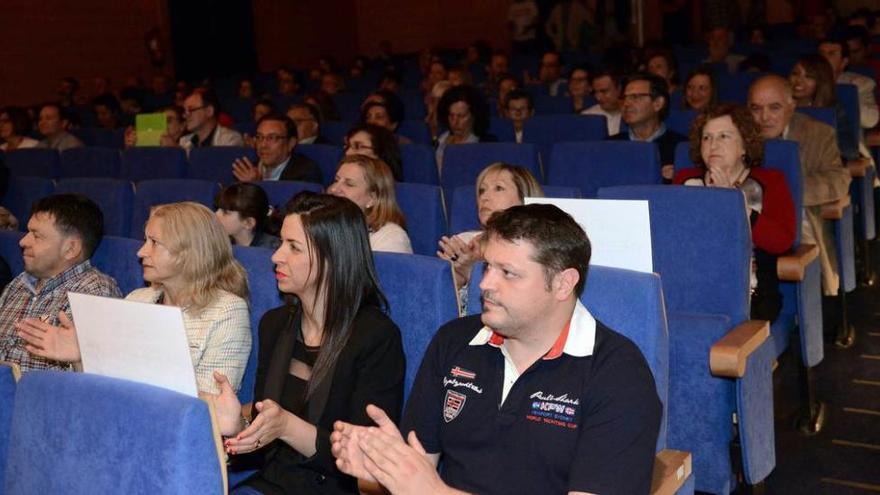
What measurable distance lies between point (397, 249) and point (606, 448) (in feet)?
5.65

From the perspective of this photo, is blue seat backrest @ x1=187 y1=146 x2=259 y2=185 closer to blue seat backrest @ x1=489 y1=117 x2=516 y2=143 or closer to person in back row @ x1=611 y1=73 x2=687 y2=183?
blue seat backrest @ x1=489 y1=117 x2=516 y2=143


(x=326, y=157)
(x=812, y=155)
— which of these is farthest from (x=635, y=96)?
(x=326, y=157)

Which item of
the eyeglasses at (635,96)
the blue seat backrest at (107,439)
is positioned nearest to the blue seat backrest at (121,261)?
the blue seat backrest at (107,439)

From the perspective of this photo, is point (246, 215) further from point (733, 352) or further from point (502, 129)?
point (502, 129)

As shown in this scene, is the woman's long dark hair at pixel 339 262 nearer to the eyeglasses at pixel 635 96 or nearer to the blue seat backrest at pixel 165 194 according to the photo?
the blue seat backrest at pixel 165 194

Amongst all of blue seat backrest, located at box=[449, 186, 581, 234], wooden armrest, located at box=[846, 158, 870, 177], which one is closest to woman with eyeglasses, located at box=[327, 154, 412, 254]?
blue seat backrest, located at box=[449, 186, 581, 234]

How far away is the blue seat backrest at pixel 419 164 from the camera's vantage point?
16.7 ft

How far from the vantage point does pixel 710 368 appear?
267 centimetres

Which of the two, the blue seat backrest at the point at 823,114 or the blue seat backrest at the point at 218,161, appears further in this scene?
the blue seat backrest at the point at 218,161

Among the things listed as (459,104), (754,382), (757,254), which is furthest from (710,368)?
(459,104)

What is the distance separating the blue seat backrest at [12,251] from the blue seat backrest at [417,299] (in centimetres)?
169

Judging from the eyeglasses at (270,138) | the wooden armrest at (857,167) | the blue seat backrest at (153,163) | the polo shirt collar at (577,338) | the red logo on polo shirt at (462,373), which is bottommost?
the red logo on polo shirt at (462,373)

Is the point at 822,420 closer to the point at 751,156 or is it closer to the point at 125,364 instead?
the point at 751,156

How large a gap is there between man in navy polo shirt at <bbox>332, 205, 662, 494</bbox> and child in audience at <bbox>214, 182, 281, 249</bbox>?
5.61 feet
